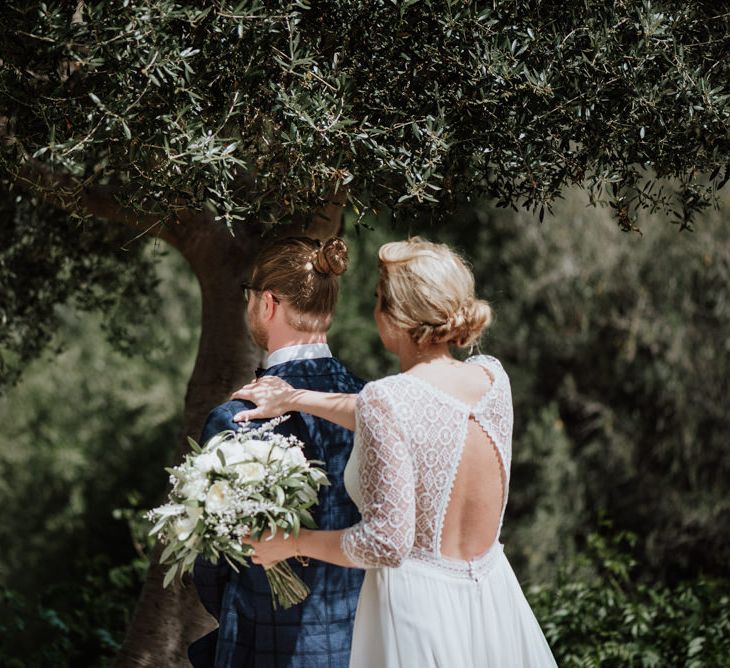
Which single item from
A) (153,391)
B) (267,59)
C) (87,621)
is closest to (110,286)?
(87,621)

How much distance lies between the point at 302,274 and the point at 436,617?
3.48 feet

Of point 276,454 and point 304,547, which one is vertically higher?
point 276,454

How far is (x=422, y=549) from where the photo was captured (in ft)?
8.57

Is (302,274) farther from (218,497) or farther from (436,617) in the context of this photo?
(436,617)

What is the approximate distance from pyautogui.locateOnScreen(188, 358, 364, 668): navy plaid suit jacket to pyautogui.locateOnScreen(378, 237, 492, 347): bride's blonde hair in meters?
0.48

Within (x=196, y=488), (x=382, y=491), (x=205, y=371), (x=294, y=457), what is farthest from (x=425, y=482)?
(x=205, y=371)

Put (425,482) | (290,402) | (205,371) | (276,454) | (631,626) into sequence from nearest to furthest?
1. (425,482)
2. (276,454)
3. (290,402)
4. (205,371)
5. (631,626)

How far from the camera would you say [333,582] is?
9.57ft

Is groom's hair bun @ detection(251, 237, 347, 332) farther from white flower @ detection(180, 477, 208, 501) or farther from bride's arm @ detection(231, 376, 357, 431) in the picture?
white flower @ detection(180, 477, 208, 501)

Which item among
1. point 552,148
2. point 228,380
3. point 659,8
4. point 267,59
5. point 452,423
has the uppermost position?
point 659,8

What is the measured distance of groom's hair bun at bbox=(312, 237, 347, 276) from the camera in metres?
2.88

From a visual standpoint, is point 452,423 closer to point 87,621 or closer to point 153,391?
point 87,621

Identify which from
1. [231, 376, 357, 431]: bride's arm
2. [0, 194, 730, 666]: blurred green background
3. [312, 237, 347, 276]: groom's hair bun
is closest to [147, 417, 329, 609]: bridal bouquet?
[231, 376, 357, 431]: bride's arm

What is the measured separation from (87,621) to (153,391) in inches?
188
